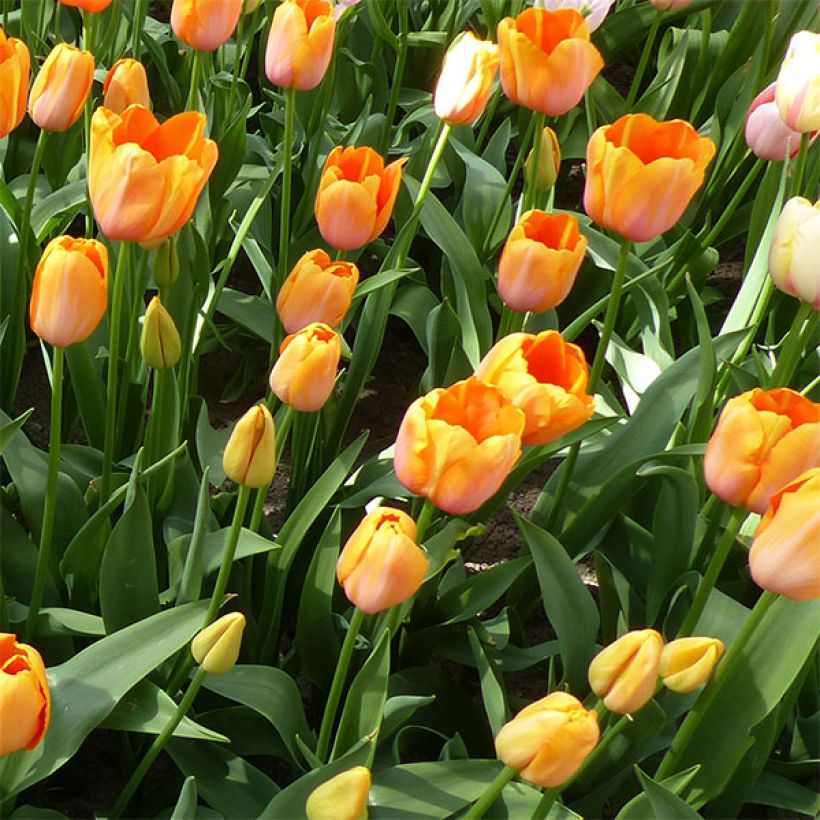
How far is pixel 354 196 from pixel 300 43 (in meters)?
0.23

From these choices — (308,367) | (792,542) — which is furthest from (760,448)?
(308,367)

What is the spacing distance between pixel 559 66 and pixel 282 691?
2.27 feet

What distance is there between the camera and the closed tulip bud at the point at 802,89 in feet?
4.29

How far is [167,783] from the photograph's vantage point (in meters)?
1.16

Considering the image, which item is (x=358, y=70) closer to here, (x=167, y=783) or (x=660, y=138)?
(x=660, y=138)

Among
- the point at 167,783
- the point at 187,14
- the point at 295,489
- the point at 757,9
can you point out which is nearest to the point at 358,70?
the point at 757,9

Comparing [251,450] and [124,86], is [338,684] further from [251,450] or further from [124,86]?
[124,86]

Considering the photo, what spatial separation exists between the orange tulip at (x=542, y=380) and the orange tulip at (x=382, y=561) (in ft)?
0.47

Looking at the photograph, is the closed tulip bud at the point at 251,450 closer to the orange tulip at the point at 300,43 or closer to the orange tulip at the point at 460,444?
the orange tulip at the point at 460,444

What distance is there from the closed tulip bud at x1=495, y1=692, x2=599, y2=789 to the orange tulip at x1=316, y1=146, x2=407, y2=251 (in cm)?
59

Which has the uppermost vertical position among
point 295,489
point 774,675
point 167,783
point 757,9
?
point 757,9

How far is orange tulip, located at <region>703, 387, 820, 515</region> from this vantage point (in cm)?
87

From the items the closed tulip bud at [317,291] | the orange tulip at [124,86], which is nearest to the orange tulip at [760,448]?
the closed tulip bud at [317,291]

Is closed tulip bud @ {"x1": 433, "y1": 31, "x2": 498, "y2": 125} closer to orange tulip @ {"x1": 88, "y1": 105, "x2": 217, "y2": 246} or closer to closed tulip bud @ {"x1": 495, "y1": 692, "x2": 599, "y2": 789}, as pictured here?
orange tulip @ {"x1": 88, "y1": 105, "x2": 217, "y2": 246}
